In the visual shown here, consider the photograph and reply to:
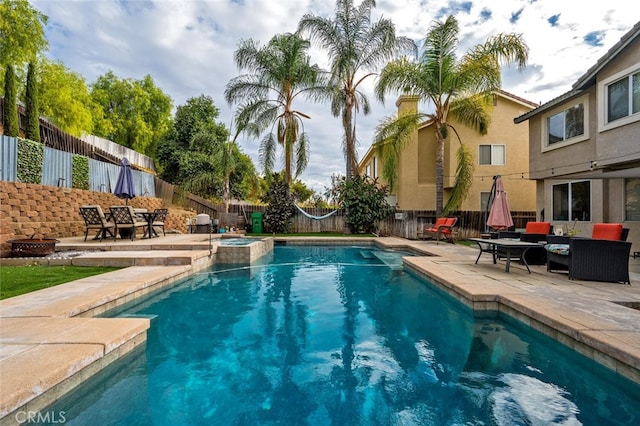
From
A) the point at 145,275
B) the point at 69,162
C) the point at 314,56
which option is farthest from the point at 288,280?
the point at 314,56

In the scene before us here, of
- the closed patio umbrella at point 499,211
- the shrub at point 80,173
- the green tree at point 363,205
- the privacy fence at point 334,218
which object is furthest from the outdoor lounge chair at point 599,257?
the shrub at point 80,173

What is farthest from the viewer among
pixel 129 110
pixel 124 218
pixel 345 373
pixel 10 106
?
pixel 129 110

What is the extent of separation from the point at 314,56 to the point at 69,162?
11.1 meters

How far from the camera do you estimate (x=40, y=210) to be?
8.75 metres

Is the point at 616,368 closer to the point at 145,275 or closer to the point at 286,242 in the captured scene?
the point at 145,275

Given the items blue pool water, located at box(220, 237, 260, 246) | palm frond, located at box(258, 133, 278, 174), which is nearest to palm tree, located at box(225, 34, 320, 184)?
palm frond, located at box(258, 133, 278, 174)

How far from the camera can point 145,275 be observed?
5.51 meters

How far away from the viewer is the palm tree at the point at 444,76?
12680 mm

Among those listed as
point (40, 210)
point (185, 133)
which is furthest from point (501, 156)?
point (185, 133)

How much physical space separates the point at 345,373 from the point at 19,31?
→ 78.2 feet

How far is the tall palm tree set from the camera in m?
14.7

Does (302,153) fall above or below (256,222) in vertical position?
above

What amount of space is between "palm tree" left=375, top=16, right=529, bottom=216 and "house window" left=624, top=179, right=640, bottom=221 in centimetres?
556

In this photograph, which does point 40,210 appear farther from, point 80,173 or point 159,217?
point 159,217
